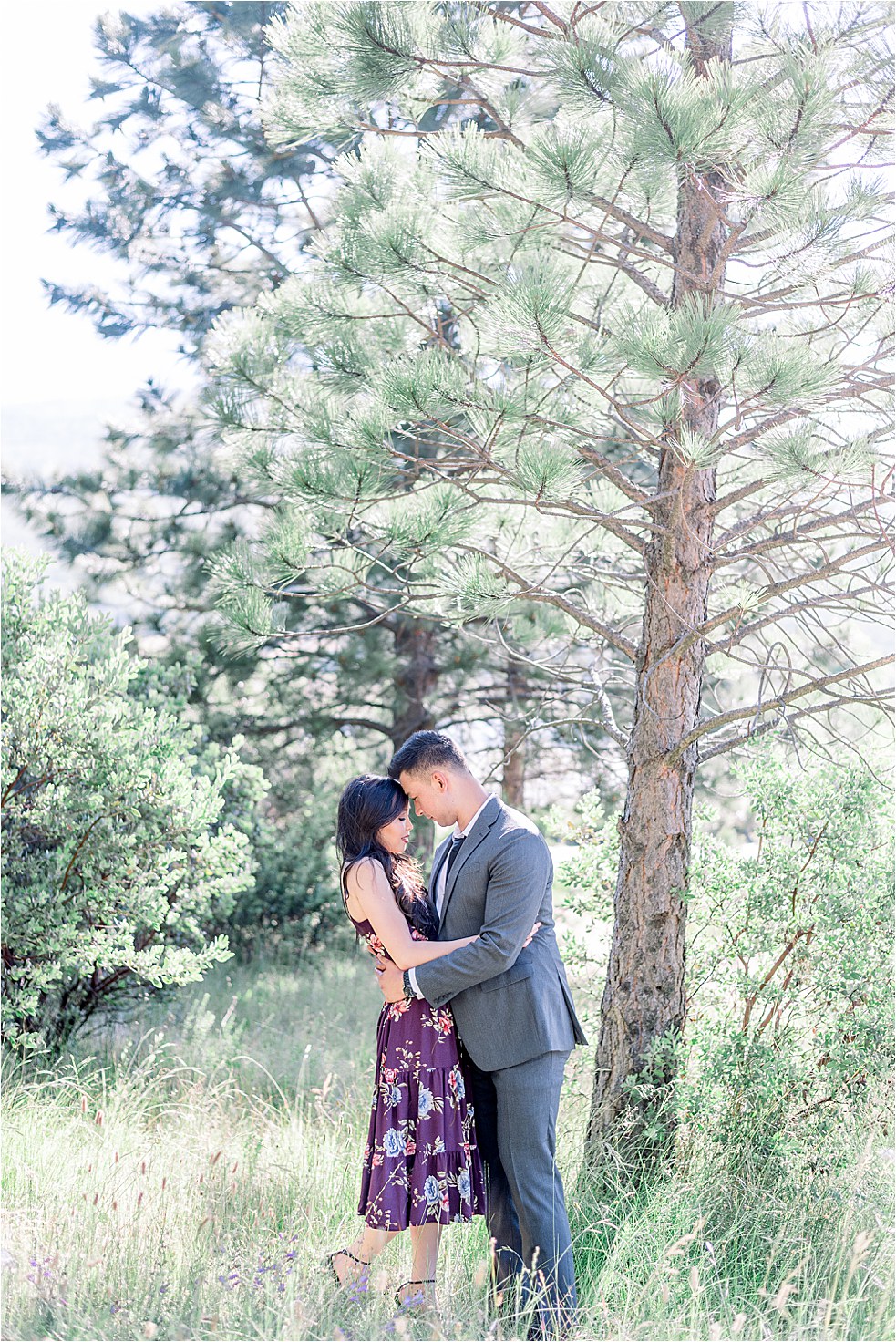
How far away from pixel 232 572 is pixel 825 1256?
2.79 m

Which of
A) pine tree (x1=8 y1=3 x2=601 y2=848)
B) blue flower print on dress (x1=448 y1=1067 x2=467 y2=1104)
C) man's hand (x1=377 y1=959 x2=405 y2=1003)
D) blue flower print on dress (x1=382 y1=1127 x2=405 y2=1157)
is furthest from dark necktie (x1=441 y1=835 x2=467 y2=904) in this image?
pine tree (x1=8 y1=3 x2=601 y2=848)

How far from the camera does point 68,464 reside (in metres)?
8.54

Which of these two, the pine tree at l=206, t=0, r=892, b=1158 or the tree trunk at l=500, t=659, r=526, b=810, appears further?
→ the tree trunk at l=500, t=659, r=526, b=810

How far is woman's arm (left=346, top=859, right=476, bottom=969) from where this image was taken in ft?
9.32

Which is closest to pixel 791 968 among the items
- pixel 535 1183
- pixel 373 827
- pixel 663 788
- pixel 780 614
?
pixel 663 788

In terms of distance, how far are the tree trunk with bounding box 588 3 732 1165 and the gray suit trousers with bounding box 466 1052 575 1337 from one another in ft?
2.65

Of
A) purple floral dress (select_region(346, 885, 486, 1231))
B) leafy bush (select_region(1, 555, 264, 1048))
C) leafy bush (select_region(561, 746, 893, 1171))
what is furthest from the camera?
leafy bush (select_region(1, 555, 264, 1048))

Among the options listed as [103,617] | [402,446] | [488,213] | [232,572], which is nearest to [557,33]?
[488,213]

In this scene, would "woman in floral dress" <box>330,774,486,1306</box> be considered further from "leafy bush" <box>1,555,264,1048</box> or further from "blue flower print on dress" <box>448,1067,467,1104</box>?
"leafy bush" <box>1,555,264,1048</box>

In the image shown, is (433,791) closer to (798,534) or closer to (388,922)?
(388,922)

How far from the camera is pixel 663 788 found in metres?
3.80

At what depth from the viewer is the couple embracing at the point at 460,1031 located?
282cm

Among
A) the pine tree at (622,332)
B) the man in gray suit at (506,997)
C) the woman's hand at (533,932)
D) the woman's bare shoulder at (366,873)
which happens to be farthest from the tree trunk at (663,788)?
the woman's bare shoulder at (366,873)

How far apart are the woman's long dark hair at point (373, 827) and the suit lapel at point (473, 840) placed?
0.32 ft
